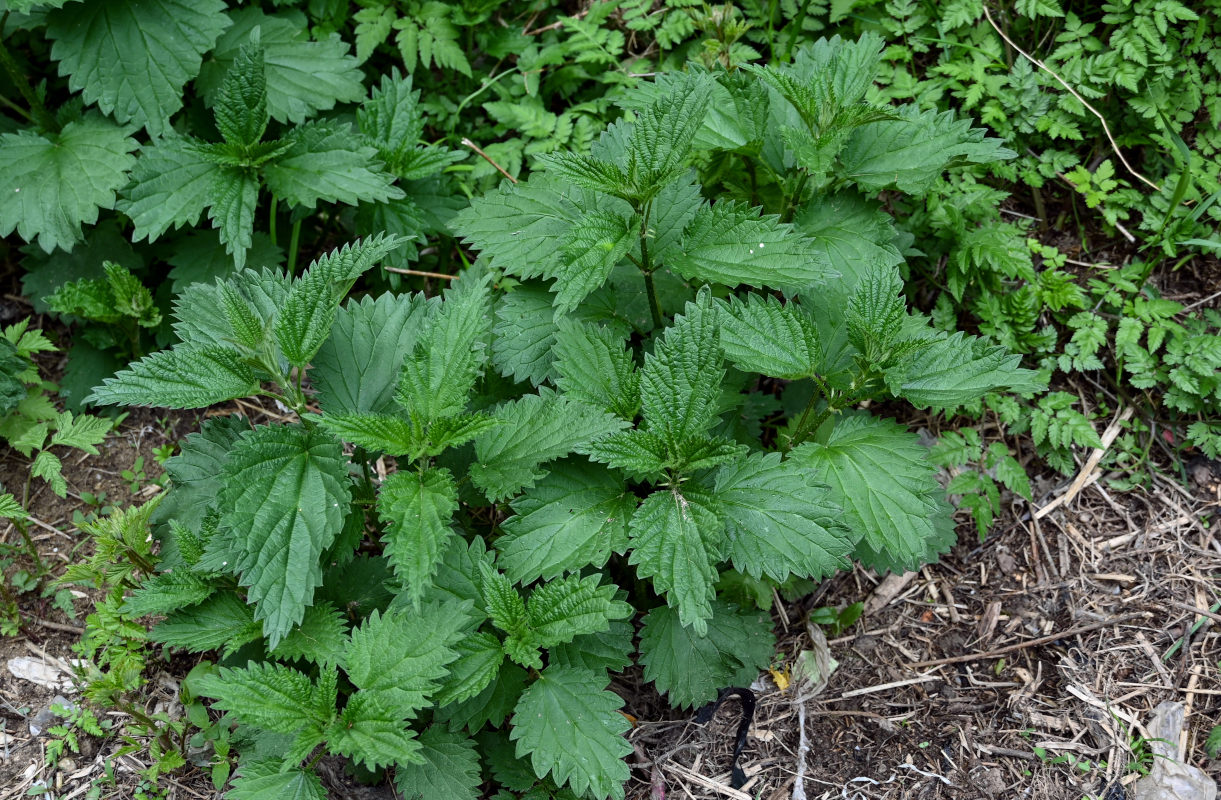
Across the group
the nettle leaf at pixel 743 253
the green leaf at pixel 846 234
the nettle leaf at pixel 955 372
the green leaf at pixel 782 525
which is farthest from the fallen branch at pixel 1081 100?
the green leaf at pixel 782 525

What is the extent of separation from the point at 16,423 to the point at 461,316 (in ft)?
6.92

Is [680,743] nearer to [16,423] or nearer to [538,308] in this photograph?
[538,308]

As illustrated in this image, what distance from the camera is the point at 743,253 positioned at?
2.63 m

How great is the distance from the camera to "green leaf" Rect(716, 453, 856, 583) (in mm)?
2393

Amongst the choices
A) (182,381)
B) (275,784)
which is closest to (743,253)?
(182,381)

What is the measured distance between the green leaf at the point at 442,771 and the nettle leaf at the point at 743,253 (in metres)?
1.52

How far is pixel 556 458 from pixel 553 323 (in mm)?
484

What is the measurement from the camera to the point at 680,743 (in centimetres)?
291

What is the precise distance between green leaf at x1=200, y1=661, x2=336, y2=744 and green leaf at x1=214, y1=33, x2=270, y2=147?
6.17 ft

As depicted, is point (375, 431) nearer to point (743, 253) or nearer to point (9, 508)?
point (743, 253)

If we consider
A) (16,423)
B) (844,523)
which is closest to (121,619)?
(16,423)

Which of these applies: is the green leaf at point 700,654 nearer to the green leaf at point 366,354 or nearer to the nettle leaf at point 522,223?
the green leaf at point 366,354

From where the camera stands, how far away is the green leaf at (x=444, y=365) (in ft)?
7.84

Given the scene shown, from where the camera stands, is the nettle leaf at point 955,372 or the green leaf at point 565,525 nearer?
the green leaf at point 565,525
